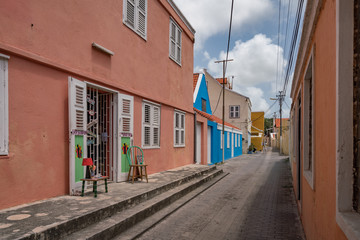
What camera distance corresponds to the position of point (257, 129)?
1437 inches

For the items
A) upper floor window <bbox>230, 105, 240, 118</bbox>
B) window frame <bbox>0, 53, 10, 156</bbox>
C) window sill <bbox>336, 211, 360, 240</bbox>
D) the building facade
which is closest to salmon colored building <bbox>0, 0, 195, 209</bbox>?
window frame <bbox>0, 53, 10, 156</bbox>

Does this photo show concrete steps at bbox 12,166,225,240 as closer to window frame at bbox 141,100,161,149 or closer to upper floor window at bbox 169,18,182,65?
window frame at bbox 141,100,161,149

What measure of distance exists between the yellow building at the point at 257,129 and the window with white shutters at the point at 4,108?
3426cm

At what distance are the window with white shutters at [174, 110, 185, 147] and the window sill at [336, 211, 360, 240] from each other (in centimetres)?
863

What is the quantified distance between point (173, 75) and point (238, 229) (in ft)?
22.0

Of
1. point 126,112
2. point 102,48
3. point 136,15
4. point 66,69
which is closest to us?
point 66,69

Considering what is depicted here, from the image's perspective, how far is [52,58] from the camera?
4.87 metres

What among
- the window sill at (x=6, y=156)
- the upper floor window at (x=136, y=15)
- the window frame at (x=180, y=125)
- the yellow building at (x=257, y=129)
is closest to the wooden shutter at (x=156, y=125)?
the window frame at (x=180, y=125)

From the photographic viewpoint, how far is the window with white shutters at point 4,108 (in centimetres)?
393

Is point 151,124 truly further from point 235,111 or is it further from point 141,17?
point 235,111

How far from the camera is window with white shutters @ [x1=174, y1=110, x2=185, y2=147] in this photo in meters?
10.5

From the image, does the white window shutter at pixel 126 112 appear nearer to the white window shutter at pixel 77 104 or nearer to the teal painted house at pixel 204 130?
the white window shutter at pixel 77 104

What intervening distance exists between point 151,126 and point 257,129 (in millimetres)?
30289

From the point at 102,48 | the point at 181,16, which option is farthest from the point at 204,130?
the point at 102,48
